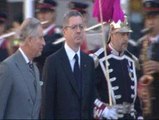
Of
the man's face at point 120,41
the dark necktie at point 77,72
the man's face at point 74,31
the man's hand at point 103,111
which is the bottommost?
the man's hand at point 103,111

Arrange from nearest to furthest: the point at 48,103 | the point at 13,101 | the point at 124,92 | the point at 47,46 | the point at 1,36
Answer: the point at 13,101, the point at 48,103, the point at 124,92, the point at 47,46, the point at 1,36

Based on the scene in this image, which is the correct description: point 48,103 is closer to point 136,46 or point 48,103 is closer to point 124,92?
point 124,92

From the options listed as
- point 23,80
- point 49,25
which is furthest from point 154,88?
point 49,25

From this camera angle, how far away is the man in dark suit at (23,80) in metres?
7.94

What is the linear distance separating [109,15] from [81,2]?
8.24ft

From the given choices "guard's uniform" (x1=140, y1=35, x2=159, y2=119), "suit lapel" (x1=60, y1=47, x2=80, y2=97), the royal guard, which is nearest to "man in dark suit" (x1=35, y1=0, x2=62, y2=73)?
the royal guard

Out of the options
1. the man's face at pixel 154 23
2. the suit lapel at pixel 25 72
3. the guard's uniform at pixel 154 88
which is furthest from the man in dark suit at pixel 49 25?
the suit lapel at pixel 25 72

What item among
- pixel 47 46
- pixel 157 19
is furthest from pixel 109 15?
pixel 47 46

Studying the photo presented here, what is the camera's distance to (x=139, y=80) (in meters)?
10.0

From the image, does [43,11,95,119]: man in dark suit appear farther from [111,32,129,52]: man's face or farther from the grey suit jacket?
[111,32,129,52]: man's face

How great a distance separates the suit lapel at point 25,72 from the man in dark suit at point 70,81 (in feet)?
2.30

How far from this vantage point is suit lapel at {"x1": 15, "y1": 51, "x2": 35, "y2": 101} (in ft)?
26.5

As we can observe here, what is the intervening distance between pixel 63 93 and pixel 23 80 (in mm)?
890

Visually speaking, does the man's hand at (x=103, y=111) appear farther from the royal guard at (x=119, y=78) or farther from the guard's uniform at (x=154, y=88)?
the guard's uniform at (x=154, y=88)
